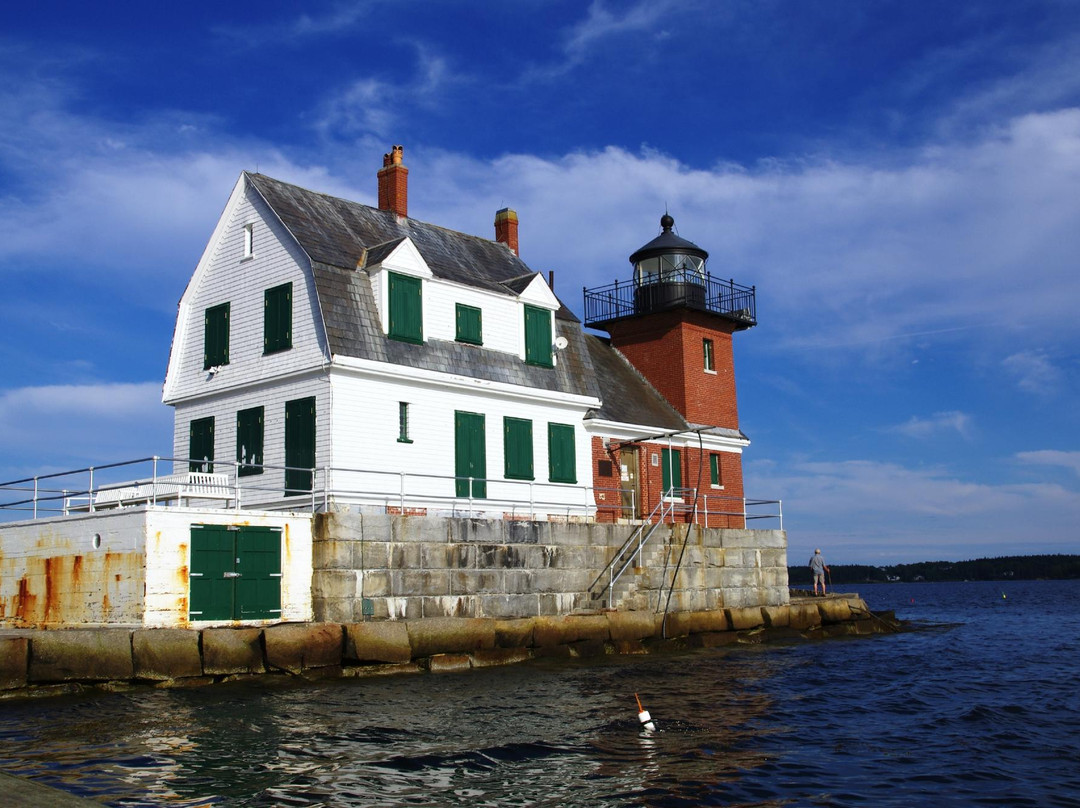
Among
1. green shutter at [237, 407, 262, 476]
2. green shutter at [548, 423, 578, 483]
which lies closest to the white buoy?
green shutter at [237, 407, 262, 476]

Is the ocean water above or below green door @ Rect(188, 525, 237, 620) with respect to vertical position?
A: below

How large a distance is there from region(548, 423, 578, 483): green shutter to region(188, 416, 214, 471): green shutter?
786 cm

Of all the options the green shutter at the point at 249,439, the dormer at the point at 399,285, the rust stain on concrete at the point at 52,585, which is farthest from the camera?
the dormer at the point at 399,285

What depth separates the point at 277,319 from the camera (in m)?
22.4

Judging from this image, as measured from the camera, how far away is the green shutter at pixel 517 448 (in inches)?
953

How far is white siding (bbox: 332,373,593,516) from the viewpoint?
21.2 m

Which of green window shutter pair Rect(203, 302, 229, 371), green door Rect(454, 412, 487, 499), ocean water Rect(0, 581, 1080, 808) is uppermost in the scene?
green window shutter pair Rect(203, 302, 229, 371)

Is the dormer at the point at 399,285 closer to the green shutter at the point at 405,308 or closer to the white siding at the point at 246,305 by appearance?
the green shutter at the point at 405,308

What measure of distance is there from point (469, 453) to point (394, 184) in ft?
26.1

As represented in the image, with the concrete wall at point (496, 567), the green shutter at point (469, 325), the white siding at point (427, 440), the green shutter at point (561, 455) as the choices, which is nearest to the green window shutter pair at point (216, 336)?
the white siding at point (427, 440)

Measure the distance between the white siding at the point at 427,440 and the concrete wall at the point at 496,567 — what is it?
1217 millimetres

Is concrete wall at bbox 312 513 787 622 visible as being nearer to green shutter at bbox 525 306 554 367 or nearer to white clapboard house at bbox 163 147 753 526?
white clapboard house at bbox 163 147 753 526

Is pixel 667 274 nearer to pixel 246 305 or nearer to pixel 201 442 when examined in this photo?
pixel 246 305

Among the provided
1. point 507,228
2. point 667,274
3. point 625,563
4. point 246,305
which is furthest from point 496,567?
point 667,274
